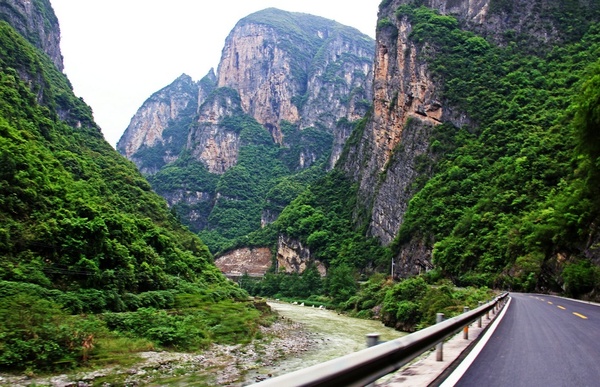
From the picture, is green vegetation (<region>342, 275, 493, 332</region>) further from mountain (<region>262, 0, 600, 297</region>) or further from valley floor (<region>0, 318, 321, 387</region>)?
valley floor (<region>0, 318, 321, 387</region>)

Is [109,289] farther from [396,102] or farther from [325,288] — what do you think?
[396,102]

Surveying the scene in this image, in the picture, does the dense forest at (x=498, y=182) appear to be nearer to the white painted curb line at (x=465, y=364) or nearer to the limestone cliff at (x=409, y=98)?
the limestone cliff at (x=409, y=98)

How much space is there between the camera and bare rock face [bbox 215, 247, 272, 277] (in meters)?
122

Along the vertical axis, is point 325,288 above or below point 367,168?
below

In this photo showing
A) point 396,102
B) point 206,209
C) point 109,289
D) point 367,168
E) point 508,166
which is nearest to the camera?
point 109,289

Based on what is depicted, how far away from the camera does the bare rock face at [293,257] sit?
104169 millimetres

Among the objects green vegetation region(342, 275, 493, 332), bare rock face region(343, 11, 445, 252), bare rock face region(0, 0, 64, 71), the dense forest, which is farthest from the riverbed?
bare rock face region(0, 0, 64, 71)

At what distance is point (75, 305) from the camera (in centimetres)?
2264

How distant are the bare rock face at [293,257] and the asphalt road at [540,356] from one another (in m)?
89.5

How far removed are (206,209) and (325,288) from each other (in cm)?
12654

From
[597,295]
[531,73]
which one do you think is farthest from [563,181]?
[531,73]

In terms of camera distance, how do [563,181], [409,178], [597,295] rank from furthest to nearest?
[409,178]
[563,181]
[597,295]

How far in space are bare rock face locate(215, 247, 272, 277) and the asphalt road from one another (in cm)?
11210

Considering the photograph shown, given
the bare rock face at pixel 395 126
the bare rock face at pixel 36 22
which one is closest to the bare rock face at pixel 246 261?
the bare rock face at pixel 395 126
